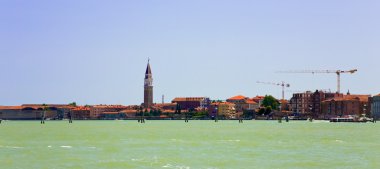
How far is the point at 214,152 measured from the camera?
177 ft

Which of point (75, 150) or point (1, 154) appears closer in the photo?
point (1, 154)

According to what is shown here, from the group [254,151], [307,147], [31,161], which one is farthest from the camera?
[307,147]

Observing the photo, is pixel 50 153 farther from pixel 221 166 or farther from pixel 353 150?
pixel 353 150

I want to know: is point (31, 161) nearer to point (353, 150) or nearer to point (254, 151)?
point (254, 151)

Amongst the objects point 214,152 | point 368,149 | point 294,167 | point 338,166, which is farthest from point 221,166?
point 368,149

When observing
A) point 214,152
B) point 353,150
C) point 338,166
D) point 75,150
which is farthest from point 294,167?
point 75,150

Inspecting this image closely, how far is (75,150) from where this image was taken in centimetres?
5641

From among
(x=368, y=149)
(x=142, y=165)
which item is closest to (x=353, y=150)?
(x=368, y=149)

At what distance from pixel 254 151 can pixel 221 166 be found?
44.1 feet

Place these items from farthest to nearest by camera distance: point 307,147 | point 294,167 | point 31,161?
point 307,147, point 31,161, point 294,167

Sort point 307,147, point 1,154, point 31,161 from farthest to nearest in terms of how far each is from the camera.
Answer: point 307,147, point 1,154, point 31,161

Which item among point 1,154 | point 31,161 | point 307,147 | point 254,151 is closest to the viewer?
point 31,161

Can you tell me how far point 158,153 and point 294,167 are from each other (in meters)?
13.8

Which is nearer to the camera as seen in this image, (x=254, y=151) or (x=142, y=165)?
(x=142, y=165)
